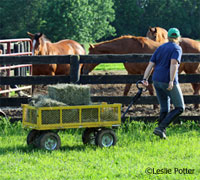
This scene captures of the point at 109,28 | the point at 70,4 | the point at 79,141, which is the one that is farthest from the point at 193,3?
the point at 79,141

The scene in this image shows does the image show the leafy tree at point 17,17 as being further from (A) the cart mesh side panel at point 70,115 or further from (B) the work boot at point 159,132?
(A) the cart mesh side panel at point 70,115

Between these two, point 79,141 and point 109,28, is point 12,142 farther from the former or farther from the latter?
point 109,28

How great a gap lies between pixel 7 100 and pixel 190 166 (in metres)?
4.70

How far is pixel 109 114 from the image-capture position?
7984mm

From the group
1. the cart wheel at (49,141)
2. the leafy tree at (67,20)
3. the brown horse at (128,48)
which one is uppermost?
the leafy tree at (67,20)

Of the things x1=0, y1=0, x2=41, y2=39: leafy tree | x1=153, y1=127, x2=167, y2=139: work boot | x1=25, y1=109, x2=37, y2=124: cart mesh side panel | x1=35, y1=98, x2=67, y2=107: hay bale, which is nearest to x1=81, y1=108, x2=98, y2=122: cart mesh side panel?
x1=35, y1=98, x2=67, y2=107: hay bale

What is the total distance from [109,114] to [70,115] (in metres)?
0.67

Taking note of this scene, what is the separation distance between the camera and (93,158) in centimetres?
701

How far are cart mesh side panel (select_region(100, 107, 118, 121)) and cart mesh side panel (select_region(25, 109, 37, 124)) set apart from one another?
1.09 m

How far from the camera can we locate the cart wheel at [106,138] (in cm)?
788

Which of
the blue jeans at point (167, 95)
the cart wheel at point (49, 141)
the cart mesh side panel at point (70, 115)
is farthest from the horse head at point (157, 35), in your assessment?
the cart wheel at point (49, 141)

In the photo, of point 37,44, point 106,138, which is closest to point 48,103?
point 106,138

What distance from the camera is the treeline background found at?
6775 centimetres

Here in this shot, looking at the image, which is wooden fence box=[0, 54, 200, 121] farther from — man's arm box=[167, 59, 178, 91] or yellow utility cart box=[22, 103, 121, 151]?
man's arm box=[167, 59, 178, 91]
